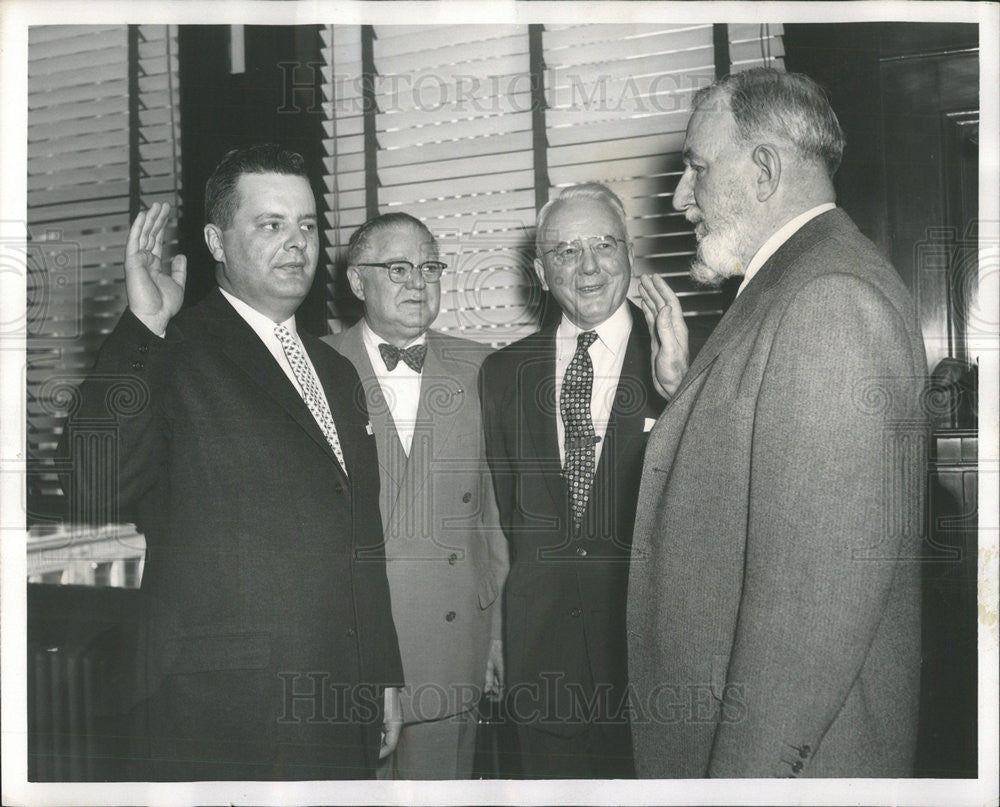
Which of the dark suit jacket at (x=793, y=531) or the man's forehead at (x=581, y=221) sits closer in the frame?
the dark suit jacket at (x=793, y=531)

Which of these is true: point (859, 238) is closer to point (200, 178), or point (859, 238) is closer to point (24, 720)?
point (200, 178)

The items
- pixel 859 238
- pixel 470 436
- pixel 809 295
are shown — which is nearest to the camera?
pixel 809 295

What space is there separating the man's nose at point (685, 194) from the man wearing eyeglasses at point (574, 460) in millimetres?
140

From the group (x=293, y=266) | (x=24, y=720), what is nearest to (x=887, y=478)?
(x=293, y=266)

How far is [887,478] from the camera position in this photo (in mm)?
2025

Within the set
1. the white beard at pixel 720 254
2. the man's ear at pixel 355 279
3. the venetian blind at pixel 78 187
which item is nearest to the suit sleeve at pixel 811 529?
the white beard at pixel 720 254

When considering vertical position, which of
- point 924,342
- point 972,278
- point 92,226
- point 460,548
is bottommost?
point 460,548

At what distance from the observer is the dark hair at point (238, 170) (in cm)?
216

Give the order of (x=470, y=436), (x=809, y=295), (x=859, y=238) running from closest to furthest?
1. (x=809, y=295)
2. (x=859, y=238)
3. (x=470, y=436)

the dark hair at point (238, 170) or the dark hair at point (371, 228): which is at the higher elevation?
the dark hair at point (238, 170)

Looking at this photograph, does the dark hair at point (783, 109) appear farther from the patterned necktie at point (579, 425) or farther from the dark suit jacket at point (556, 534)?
the patterned necktie at point (579, 425)

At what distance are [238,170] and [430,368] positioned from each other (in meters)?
0.70

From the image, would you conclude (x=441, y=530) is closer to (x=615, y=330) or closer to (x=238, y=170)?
(x=615, y=330)

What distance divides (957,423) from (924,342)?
22 centimetres
